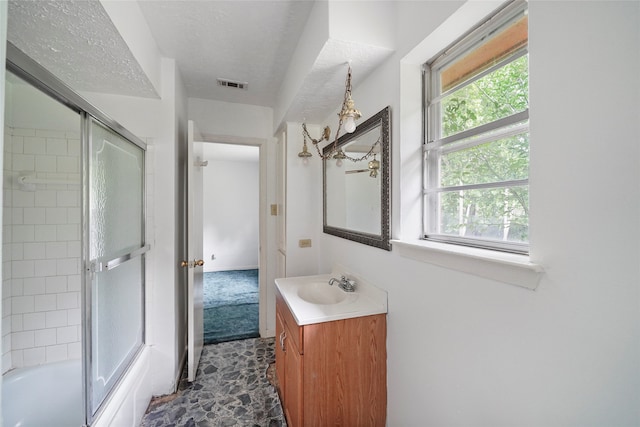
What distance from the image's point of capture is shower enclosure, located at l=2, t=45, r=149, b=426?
1272 mm

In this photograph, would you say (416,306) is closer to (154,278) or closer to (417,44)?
(417,44)

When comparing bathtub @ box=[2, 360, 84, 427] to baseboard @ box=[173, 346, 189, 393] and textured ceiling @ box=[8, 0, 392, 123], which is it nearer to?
baseboard @ box=[173, 346, 189, 393]

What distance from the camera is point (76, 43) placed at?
1194mm

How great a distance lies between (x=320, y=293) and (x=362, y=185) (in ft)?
2.64

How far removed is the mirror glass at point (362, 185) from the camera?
1355 millimetres

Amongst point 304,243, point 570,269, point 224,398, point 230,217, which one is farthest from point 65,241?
point 230,217

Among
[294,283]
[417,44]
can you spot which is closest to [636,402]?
[417,44]

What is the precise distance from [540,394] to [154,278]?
2157 mm

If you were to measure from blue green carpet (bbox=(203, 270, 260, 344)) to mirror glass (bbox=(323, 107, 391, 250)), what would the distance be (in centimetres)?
161

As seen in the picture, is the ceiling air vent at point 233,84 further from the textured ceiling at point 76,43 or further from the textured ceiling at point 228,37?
the textured ceiling at point 76,43

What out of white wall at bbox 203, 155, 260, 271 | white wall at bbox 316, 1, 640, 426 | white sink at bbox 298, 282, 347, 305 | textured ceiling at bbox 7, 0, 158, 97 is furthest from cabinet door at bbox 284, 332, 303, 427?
white wall at bbox 203, 155, 260, 271

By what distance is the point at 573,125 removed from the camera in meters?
0.61

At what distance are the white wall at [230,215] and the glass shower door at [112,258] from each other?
12.0 feet

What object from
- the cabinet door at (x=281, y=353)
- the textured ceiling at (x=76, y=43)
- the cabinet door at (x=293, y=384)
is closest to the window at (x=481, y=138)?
the cabinet door at (x=293, y=384)
